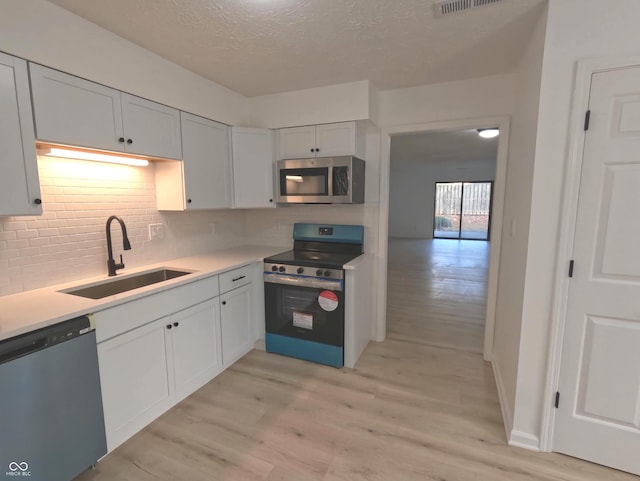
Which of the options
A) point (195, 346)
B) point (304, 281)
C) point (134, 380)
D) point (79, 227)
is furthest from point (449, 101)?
point (134, 380)

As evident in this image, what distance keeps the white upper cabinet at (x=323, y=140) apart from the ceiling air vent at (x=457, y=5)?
3.72 feet

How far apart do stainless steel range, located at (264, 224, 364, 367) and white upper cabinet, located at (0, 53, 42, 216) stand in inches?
65.9

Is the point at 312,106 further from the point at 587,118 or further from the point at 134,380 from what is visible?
the point at 134,380

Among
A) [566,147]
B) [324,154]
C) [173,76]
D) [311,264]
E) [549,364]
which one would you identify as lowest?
[549,364]

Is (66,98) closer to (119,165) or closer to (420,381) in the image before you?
(119,165)

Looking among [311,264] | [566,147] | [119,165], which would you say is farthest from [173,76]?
[566,147]

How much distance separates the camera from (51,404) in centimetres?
145

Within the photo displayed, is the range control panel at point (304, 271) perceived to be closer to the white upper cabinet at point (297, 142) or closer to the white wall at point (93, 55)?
the white upper cabinet at point (297, 142)

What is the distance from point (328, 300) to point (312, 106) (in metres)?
1.77

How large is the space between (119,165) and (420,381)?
2.94m

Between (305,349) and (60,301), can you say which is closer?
(60,301)

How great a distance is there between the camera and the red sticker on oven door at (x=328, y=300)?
2.63 m

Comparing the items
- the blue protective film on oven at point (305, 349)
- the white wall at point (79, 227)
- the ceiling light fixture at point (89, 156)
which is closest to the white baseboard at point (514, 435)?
the blue protective film on oven at point (305, 349)

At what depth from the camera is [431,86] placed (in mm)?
2777
